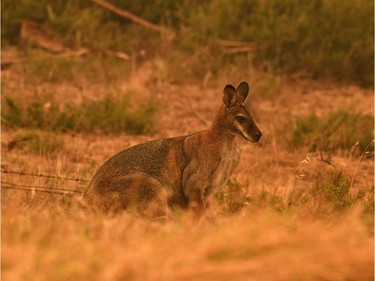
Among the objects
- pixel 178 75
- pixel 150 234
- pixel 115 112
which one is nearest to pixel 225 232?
pixel 150 234

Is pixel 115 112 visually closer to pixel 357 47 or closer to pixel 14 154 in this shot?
pixel 14 154

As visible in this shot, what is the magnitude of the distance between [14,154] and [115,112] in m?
1.75

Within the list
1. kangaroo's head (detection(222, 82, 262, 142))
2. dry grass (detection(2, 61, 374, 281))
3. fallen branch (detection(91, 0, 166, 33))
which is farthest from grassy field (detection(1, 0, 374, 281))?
kangaroo's head (detection(222, 82, 262, 142))

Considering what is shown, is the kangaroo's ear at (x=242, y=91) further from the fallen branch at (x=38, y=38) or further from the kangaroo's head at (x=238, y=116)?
the fallen branch at (x=38, y=38)

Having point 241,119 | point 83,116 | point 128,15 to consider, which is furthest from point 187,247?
point 128,15

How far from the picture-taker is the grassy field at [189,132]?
4.20 metres

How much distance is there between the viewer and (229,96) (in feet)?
22.8

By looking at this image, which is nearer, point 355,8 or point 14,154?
point 14,154

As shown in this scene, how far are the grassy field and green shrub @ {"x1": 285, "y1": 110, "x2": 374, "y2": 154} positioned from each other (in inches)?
0.8

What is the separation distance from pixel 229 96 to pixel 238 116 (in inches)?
7.7

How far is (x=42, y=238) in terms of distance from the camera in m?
4.40

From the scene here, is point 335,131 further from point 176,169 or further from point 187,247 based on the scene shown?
point 187,247

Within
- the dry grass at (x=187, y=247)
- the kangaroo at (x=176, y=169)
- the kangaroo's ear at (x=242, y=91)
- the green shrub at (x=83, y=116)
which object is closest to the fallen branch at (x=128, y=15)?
the green shrub at (x=83, y=116)

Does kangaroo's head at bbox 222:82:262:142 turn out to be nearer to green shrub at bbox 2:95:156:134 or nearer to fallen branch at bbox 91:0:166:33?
green shrub at bbox 2:95:156:134
